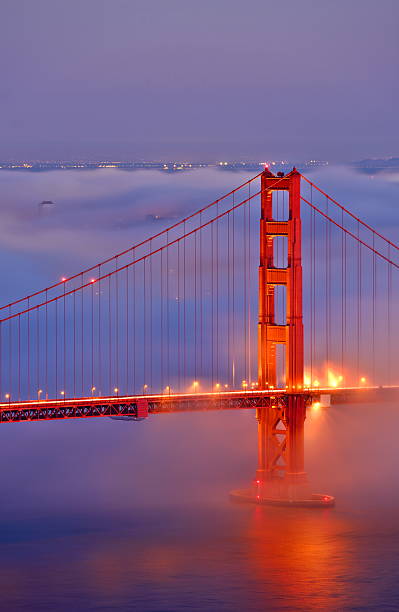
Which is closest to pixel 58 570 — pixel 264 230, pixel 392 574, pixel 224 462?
pixel 392 574

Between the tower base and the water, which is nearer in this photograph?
the water

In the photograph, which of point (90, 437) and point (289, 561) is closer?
point (289, 561)

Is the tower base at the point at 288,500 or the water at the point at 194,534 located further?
the tower base at the point at 288,500

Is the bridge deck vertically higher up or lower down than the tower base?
higher up

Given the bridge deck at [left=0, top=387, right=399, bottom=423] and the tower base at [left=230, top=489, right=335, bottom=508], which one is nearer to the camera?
the bridge deck at [left=0, top=387, right=399, bottom=423]

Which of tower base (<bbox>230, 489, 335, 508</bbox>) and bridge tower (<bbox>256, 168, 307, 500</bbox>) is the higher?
bridge tower (<bbox>256, 168, 307, 500</bbox>)

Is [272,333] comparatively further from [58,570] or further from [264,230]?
[58,570]
